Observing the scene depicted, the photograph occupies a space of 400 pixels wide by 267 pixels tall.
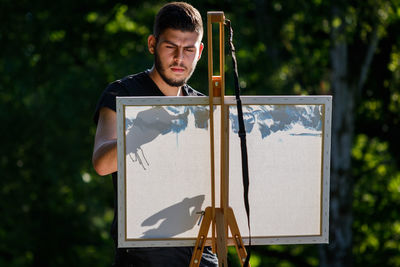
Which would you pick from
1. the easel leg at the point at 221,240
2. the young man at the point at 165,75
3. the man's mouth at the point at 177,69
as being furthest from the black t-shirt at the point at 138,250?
the easel leg at the point at 221,240

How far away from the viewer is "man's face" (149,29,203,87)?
187 cm

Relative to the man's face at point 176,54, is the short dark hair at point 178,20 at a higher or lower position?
higher

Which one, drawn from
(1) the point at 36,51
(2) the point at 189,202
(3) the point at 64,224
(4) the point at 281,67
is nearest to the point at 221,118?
(2) the point at 189,202

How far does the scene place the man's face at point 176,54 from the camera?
6.12ft

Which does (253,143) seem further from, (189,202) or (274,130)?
(189,202)

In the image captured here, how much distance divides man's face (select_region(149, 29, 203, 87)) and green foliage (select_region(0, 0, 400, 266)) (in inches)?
133

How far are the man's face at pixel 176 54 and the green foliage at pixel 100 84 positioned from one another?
11.1 ft

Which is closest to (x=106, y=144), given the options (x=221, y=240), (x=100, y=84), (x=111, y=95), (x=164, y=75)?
(x=111, y=95)

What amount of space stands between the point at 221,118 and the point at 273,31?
15.3 feet

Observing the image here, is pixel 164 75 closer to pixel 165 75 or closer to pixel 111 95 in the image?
pixel 165 75

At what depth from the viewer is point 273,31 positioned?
6238 mm

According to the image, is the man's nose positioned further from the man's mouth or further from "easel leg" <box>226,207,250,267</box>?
"easel leg" <box>226,207,250,267</box>

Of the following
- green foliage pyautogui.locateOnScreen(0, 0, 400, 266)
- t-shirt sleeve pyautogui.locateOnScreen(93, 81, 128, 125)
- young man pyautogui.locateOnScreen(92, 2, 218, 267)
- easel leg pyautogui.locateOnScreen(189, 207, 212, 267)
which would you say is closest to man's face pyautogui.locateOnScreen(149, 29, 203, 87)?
young man pyautogui.locateOnScreen(92, 2, 218, 267)

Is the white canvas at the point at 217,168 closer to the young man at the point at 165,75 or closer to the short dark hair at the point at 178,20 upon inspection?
the young man at the point at 165,75
